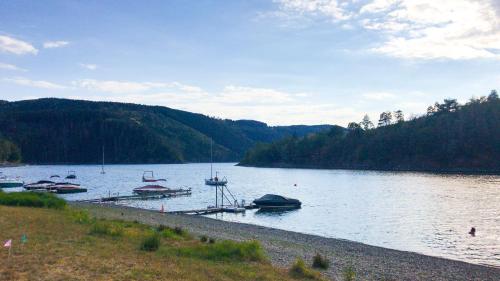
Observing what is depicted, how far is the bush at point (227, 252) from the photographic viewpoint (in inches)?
680

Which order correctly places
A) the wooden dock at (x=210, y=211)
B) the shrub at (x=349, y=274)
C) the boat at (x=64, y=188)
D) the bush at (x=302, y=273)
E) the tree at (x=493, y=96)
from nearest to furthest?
the shrub at (x=349, y=274) < the bush at (x=302, y=273) < the wooden dock at (x=210, y=211) < the boat at (x=64, y=188) < the tree at (x=493, y=96)

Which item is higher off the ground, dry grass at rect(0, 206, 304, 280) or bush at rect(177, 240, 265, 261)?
dry grass at rect(0, 206, 304, 280)

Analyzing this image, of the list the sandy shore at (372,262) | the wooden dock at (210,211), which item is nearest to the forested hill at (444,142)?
the wooden dock at (210,211)

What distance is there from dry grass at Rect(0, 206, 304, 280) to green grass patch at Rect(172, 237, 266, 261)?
0.29 meters

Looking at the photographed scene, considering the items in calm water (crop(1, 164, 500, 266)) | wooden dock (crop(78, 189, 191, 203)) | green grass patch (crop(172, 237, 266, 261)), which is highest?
green grass patch (crop(172, 237, 266, 261))

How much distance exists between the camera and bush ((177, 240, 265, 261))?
17281 millimetres

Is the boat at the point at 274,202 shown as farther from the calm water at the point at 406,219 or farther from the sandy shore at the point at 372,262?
the sandy shore at the point at 372,262

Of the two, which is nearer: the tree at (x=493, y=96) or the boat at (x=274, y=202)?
the boat at (x=274, y=202)

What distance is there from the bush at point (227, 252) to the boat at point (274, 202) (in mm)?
40307

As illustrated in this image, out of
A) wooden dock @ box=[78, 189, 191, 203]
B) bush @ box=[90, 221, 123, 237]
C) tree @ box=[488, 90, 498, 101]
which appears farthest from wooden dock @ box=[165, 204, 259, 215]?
tree @ box=[488, 90, 498, 101]

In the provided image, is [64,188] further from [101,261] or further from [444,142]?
[444,142]

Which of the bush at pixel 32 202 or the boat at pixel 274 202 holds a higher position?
the bush at pixel 32 202

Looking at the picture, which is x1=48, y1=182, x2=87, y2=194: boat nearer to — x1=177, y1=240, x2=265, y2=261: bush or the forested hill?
x1=177, y1=240, x2=265, y2=261: bush

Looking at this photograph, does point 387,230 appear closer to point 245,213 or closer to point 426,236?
point 426,236
